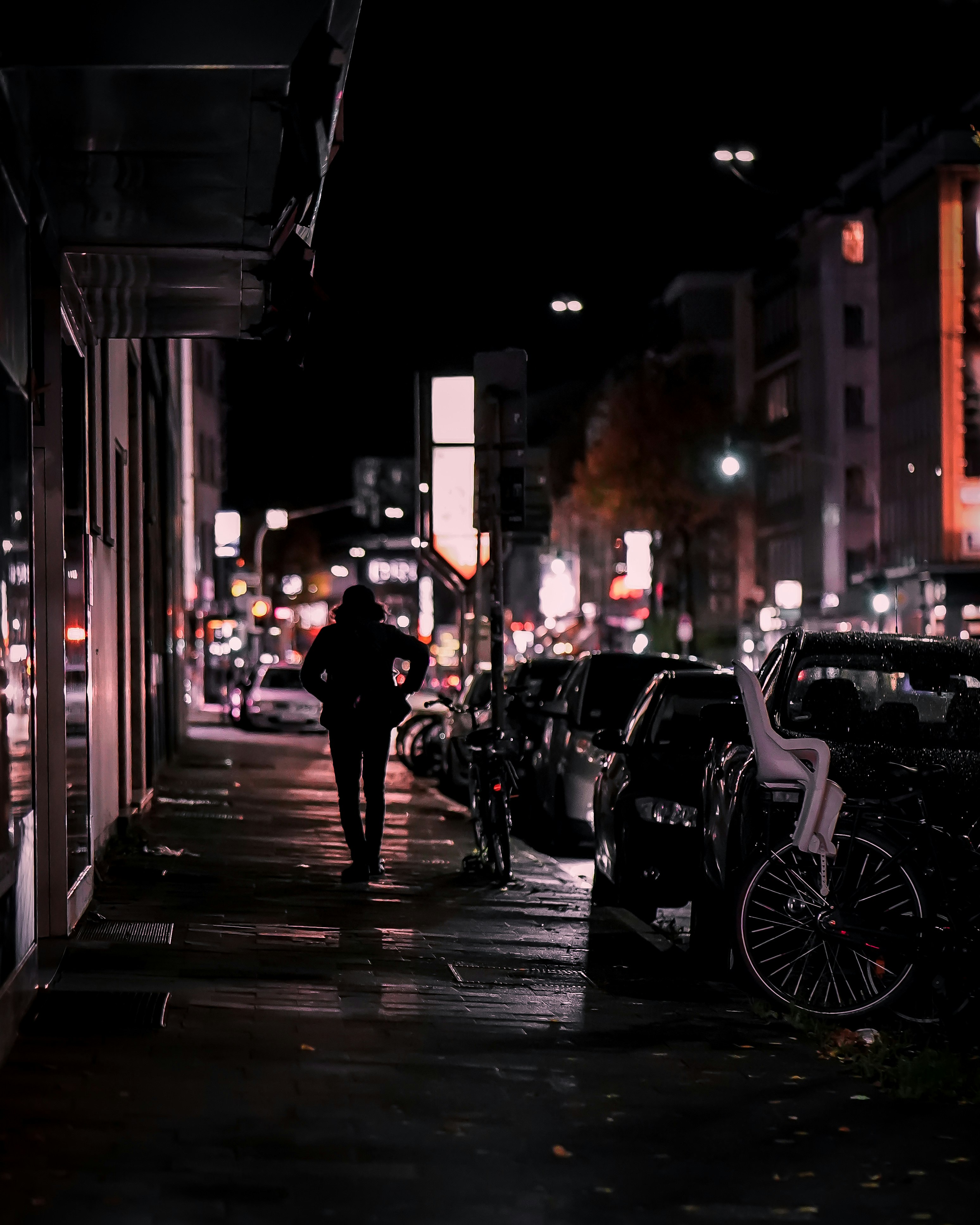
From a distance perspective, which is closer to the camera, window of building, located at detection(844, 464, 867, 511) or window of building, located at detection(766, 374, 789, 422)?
window of building, located at detection(844, 464, 867, 511)

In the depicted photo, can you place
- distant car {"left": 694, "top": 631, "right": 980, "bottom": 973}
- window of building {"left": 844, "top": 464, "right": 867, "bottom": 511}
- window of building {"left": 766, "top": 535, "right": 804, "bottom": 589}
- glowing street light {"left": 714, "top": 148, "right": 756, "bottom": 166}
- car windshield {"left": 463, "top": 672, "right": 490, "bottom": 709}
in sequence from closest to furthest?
distant car {"left": 694, "top": 631, "right": 980, "bottom": 973} < car windshield {"left": 463, "top": 672, "right": 490, "bottom": 709} < glowing street light {"left": 714, "top": 148, "right": 756, "bottom": 166} < window of building {"left": 844, "top": 464, "right": 867, "bottom": 511} < window of building {"left": 766, "top": 535, "right": 804, "bottom": 589}

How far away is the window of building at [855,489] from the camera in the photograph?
Answer: 74.6m

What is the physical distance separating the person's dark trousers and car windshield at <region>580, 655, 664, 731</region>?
4.47 meters

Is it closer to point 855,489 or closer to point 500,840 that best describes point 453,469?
point 500,840

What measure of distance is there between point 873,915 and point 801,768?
66cm

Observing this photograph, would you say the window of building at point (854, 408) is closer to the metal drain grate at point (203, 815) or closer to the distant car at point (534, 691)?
the distant car at point (534, 691)

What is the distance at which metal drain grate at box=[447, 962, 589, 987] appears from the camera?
961 centimetres

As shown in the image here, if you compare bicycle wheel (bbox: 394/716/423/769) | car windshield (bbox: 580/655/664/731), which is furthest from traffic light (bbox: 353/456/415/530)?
car windshield (bbox: 580/655/664/731)

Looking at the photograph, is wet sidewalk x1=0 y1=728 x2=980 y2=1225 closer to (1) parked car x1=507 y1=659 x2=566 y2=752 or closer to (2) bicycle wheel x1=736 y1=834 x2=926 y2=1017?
(2) bicycle wheel x1=736 y1=834 x2=926 y2=1017

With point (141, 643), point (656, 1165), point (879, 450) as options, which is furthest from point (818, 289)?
point (656, 1165)

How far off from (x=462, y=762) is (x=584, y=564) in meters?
99.5

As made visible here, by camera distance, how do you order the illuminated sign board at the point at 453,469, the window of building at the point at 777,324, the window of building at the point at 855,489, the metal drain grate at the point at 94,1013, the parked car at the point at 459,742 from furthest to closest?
1. the window of building at the point at 777,324
2. the window of building at the point at 855,489
3. the illuminated sign board at the point at 453,469
4. the parked car at the point at 459,742
5. the metal drain grate at the point at 94,1013

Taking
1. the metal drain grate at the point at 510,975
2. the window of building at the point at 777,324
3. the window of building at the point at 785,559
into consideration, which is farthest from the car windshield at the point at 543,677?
the window of building at the point at 777,324

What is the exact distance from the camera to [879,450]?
7256 centimetres
